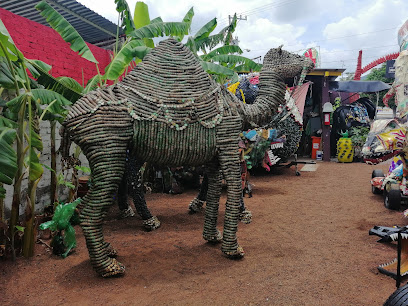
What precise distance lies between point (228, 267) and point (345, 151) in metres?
11.1

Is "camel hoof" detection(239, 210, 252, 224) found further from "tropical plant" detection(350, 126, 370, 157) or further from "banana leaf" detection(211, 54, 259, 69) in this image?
"tropical plant" detection(350, 126, 370, 157)

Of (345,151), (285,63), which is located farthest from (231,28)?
(345,151)

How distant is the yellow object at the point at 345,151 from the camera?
12992mm

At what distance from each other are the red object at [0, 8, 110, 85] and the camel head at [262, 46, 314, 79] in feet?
9.90

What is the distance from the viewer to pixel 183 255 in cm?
370

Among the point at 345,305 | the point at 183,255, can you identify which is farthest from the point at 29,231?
the point at 345,305

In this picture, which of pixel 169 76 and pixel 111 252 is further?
pixel 111 252

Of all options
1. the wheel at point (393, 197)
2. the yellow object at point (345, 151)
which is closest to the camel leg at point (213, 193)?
the wheel at point (393, 197)

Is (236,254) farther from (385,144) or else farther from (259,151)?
(259,151)

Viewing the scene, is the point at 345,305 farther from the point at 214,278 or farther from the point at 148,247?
the point at 148,247

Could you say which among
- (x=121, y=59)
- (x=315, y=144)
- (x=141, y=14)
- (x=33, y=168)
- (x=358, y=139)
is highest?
(x=141, y=14)

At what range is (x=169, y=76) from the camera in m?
3.41

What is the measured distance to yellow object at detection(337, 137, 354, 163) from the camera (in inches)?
512

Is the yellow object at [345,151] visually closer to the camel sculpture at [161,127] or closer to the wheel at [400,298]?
the camel sculpture at [161,127]
